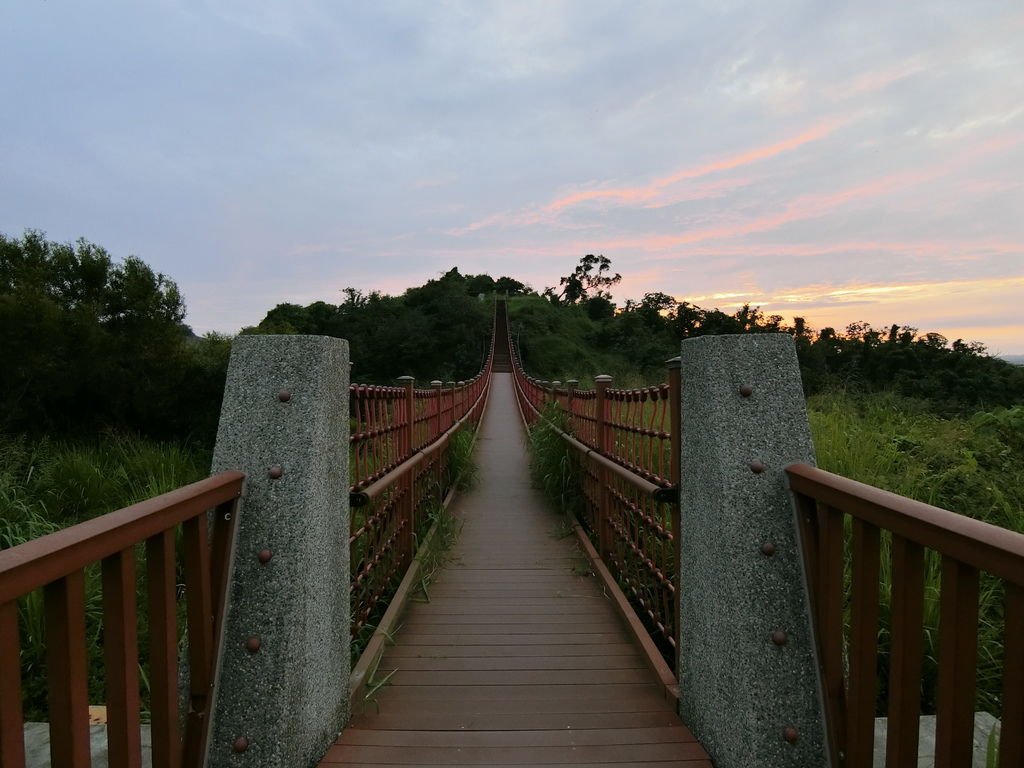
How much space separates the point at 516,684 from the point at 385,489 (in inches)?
48.4

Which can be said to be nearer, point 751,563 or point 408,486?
point 751,563

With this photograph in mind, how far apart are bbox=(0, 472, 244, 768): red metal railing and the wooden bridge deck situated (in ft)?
2.50

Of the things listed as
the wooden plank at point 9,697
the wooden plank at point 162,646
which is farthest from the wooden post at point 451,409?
the wooden plank at point 9,697

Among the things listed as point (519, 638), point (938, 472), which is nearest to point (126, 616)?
point (519, 638)

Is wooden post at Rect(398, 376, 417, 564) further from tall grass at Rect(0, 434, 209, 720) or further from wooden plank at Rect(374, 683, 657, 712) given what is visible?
tall grass at Rect(0, 434, 209, 720)

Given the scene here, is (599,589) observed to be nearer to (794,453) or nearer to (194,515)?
(794,453)

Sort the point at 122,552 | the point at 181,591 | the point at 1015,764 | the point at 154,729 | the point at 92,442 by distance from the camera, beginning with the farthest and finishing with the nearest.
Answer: the point at 92,442 < the point at 181,591 < the point at 154,729 < the point at 122,552 < the point at 1015,764

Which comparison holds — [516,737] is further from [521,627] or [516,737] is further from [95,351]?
[95,351]

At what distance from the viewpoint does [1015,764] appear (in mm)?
1091

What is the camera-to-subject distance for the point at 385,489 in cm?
337

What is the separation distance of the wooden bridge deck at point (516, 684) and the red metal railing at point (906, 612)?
0.77 meters

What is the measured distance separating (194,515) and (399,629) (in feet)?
6.53

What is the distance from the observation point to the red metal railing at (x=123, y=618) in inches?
43.4

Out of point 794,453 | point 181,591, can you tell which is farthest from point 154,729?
point 181,591
